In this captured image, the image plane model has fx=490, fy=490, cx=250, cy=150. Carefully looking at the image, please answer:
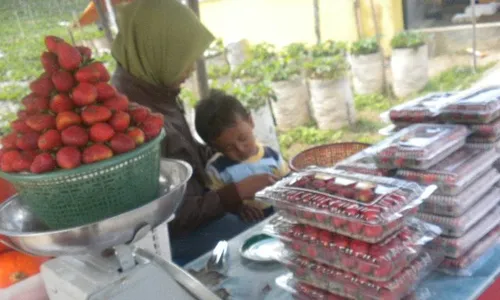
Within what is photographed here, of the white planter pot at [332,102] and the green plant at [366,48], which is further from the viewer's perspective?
the green plant at [366,48]

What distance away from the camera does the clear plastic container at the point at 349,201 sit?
1110 mm

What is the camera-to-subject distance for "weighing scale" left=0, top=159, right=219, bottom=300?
1.03m

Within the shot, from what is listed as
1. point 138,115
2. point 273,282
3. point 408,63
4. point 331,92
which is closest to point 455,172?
point 273,282

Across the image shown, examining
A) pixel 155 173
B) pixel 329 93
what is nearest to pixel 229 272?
pixel 155 173

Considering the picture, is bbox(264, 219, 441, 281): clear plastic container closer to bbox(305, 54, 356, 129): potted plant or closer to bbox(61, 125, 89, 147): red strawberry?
bbox(61, 125, 89, 147): red strawberry

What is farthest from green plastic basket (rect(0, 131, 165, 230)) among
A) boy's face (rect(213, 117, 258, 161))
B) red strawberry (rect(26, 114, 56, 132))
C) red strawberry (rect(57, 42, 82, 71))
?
boy's face (rect(213, 117, 258, 161))

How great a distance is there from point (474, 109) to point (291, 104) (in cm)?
378

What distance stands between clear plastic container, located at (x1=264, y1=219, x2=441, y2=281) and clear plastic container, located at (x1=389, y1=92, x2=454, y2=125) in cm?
44

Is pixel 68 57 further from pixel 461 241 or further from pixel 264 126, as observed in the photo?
pixel 264 126

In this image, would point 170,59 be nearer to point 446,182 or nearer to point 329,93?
point 446,182

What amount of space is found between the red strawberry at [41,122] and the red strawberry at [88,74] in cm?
10

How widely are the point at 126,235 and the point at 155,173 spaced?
6.3 inches

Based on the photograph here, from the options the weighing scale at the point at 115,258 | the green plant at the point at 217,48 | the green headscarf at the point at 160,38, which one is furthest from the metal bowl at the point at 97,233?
the green plant at the point at 217,48

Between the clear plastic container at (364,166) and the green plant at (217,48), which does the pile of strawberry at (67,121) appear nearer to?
the clear plastic container at (364,166)
